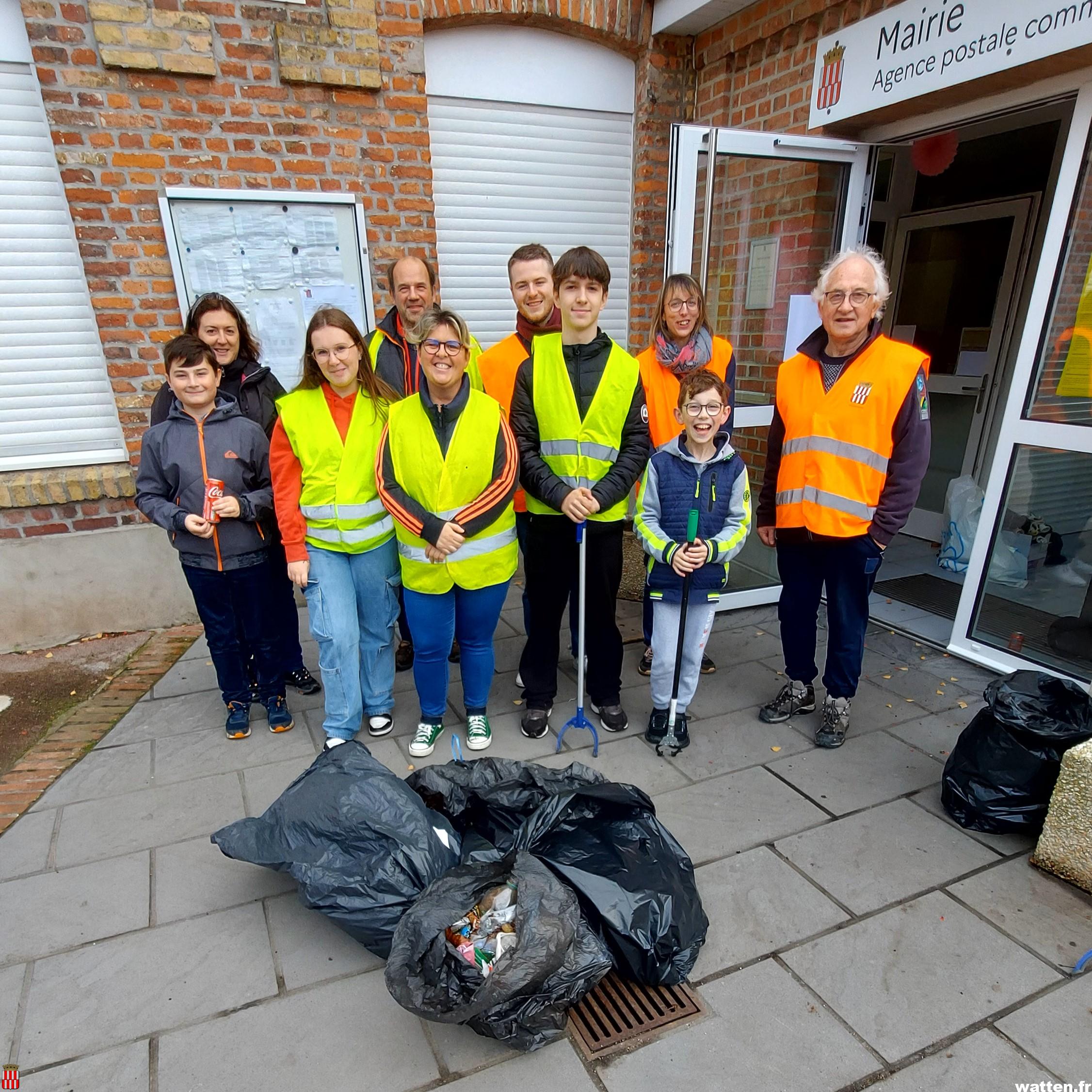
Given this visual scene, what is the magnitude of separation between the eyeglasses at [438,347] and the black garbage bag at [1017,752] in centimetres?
237

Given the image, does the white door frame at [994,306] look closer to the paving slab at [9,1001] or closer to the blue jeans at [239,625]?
the blue jeans at [239,625]

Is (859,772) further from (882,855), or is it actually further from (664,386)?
(664,386)

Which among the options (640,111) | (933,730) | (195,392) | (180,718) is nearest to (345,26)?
(640,111)

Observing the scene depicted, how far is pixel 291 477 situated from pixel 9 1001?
1.87m

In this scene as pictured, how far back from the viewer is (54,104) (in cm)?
367

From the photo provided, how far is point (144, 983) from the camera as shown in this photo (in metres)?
2.06

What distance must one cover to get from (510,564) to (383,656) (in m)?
0.77

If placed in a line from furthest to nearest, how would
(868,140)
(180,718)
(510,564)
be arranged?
(868,140), (180,718), (510,564)

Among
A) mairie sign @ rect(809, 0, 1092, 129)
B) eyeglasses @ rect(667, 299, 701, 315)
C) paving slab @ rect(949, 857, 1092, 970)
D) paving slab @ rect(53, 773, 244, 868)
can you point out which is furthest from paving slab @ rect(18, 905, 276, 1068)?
mairie sign @ rect(809, 0, 1092, 129)

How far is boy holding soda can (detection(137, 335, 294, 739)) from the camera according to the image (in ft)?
9.49

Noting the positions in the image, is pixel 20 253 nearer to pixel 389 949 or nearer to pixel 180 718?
pixel 180 718

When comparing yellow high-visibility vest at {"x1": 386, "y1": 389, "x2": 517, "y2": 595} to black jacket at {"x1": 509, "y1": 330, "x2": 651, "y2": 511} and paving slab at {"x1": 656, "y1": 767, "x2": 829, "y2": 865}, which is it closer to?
black jacket at {"x1": 509, "y1": 330, "x2": 651, "y2": 511}

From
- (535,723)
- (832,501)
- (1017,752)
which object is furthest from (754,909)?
(832,501)

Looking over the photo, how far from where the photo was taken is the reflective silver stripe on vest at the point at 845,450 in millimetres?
2846
